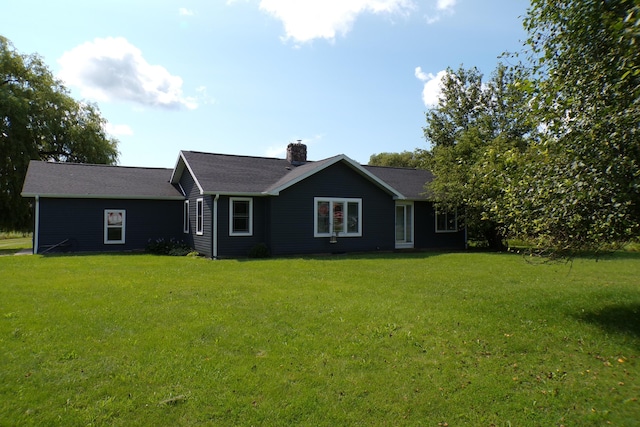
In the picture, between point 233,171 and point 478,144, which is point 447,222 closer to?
point 478,144

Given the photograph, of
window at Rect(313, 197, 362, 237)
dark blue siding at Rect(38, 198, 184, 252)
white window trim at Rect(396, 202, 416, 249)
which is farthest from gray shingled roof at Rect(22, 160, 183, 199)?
white window trim at Rect(396, 202, 416, 249)

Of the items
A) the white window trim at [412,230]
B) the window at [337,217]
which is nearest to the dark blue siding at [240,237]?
the window at [337,217]

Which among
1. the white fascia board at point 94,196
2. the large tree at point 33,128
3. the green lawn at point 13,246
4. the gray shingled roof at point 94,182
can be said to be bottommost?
the green lawn at point 13,246

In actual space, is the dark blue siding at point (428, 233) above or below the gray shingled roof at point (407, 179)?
below

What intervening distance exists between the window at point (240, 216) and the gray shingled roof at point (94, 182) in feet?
14.8

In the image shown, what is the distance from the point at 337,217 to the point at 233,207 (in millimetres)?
4479

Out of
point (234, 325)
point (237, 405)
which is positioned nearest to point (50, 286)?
point (234, 325)

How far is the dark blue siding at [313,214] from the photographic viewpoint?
56.8 feet

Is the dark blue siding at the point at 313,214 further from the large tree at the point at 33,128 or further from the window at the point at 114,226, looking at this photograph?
the large tree at the point at 33,128

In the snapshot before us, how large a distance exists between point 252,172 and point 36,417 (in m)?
15.5

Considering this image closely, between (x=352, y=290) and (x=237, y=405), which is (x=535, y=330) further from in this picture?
(x=237, y=405)

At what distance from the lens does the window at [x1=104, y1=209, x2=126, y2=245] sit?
18844mm

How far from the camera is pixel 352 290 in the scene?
9.45 metres

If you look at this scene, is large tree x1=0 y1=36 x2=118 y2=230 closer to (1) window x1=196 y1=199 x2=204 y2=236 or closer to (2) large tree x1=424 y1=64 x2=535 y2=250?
(1) window x1=196 y1=199 x2=204 y2=236
